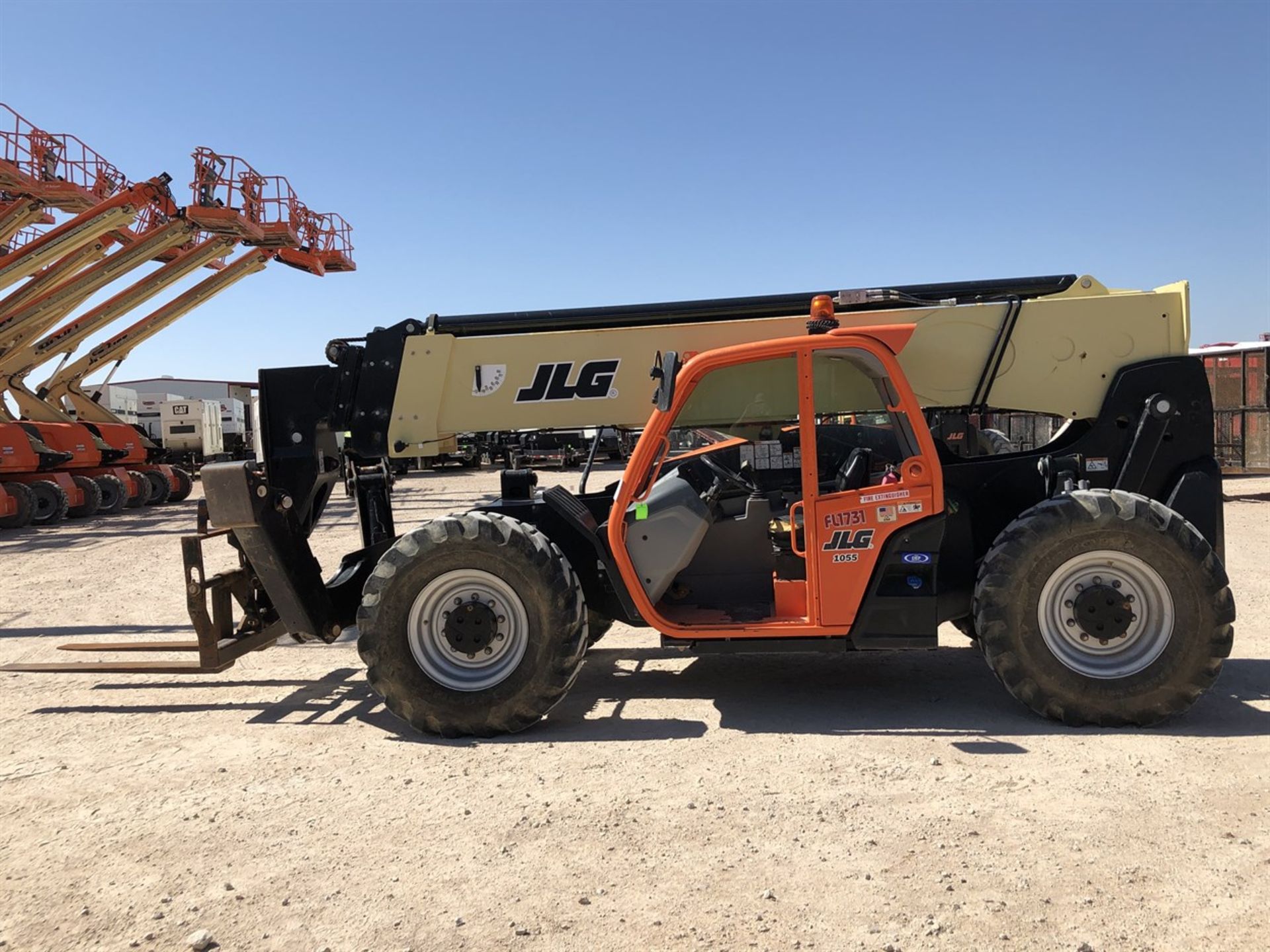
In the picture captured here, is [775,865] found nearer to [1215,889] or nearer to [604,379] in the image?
[1215,889]

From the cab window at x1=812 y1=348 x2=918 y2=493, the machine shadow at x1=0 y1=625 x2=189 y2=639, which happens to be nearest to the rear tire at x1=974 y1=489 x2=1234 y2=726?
the cab window at x1=812 y1=348 x2=918 y2=493

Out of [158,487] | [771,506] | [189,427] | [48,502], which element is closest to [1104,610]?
[771,506]

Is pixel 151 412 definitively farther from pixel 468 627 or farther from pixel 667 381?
pixel 667 381

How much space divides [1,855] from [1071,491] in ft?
19.2

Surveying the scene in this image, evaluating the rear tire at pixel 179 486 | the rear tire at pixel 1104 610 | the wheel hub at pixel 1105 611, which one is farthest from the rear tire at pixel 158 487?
the wheel hub at pixel 1105 611

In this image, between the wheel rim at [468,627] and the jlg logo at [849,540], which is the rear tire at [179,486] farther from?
the jlg logo at [849,540]

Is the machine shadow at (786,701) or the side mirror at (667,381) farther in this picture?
the side mirror at (667,381)

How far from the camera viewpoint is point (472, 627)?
211 inches

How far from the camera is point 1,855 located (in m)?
4.00

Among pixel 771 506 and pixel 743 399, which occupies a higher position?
pixel 743 399

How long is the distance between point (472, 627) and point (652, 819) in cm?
176

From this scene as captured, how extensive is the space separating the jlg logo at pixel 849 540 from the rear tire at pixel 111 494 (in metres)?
21.8

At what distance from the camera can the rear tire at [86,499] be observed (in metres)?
21.1

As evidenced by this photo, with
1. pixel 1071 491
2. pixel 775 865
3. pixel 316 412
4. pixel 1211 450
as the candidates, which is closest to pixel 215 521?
pixel 316 412
